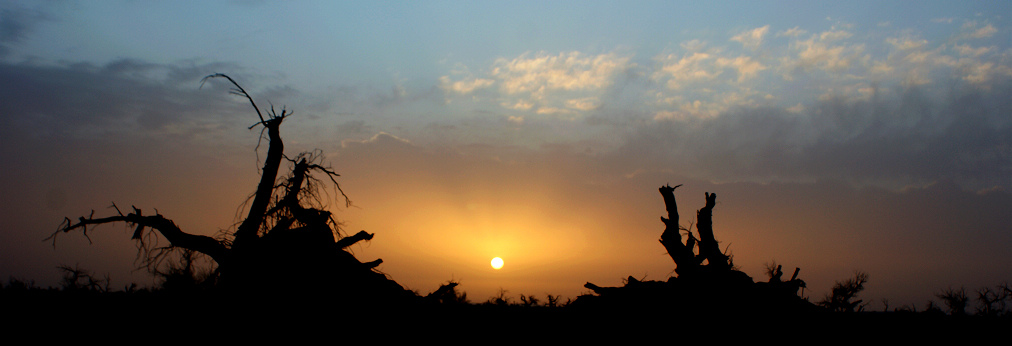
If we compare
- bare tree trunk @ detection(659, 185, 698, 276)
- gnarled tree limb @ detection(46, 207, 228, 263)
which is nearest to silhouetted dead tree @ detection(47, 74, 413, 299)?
gnarled tree limb @ detection(46, 207, 228, 263)

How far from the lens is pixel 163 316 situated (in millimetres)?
12156

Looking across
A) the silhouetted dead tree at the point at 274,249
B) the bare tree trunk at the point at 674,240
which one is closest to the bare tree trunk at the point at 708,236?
the bare tree trunk at the point at 674,240

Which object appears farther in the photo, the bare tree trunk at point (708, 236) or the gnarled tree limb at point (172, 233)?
the bare tree trunk at point (708, 236)

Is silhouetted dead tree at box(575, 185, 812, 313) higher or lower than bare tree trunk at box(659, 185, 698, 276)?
lower

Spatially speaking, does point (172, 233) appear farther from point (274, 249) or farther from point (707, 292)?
point (707, 292)

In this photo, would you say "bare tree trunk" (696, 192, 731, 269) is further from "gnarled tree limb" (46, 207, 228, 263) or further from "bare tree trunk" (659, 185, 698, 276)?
"gnarled tree limb" (46, 207, 228, 263)

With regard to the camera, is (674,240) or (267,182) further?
(674,240)

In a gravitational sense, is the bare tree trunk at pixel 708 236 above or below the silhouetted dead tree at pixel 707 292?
above

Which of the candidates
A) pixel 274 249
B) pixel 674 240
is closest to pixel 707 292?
pixel 674 240

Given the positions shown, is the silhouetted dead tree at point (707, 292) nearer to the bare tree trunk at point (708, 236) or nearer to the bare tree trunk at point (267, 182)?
the bare tree trunk at point (708, 236)

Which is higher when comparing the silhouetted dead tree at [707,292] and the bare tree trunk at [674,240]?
the bare tree trunk at [674,240]

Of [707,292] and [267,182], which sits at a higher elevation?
[267,182]

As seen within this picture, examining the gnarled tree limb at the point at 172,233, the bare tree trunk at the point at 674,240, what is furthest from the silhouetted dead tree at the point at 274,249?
the bare tree trunk at the point at 674,240

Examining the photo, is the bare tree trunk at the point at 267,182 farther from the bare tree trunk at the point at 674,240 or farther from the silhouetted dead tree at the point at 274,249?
the bare tree trunk at the point at 674,240
